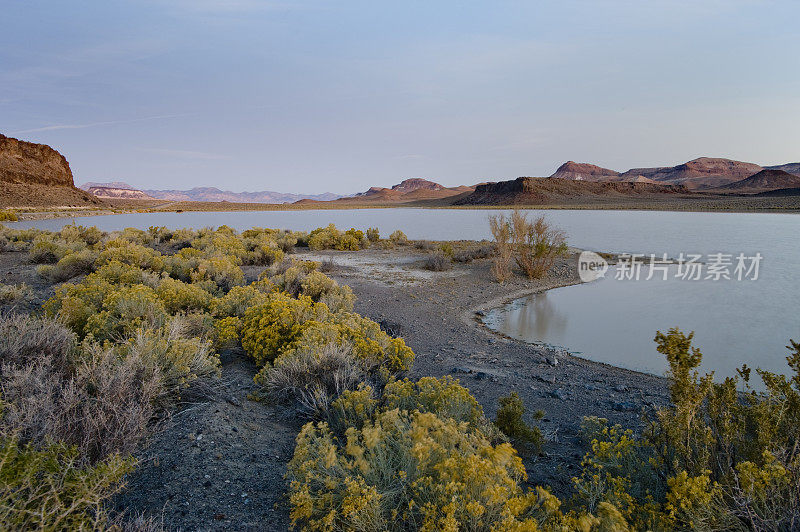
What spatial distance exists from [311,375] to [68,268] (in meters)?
8.08

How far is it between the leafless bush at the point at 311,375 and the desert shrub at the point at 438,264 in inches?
347

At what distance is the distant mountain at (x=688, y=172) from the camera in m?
131

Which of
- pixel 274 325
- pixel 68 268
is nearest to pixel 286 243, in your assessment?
pixel 68 268

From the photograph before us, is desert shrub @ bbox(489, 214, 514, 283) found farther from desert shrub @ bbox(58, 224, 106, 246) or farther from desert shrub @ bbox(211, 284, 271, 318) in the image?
desert shrub @ bbox(58, 224, 106, 246)

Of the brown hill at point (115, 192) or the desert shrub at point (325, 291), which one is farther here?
the brown hill at point (115, 192)

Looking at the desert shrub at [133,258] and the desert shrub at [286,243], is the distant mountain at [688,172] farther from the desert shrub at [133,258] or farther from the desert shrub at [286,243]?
the desert shrub at [133,258]

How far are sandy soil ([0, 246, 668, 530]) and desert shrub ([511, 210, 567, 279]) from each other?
222 centimetres

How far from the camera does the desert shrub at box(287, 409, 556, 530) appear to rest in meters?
2.00

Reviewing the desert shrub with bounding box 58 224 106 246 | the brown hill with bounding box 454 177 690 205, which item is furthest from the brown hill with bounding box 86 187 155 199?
the desert shrub with bounding box 58 224 106 246

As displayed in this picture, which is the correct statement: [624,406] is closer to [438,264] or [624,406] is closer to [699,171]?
[438,264]

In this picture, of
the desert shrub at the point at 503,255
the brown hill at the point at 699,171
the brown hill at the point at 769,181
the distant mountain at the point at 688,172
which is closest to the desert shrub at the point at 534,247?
the desert shrub at the point at 503,255

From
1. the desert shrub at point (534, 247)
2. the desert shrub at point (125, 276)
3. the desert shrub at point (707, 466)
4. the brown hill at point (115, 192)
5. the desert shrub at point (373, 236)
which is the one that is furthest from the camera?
the brown hill at point (115, 192)

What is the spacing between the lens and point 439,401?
333 cm

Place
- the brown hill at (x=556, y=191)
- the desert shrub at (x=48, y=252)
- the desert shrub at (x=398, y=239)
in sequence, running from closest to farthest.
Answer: the desert shrub at (x=48, y=252) → the desert shrub at (x=398, y=239) → the brown hill at (x=556, y=191)
